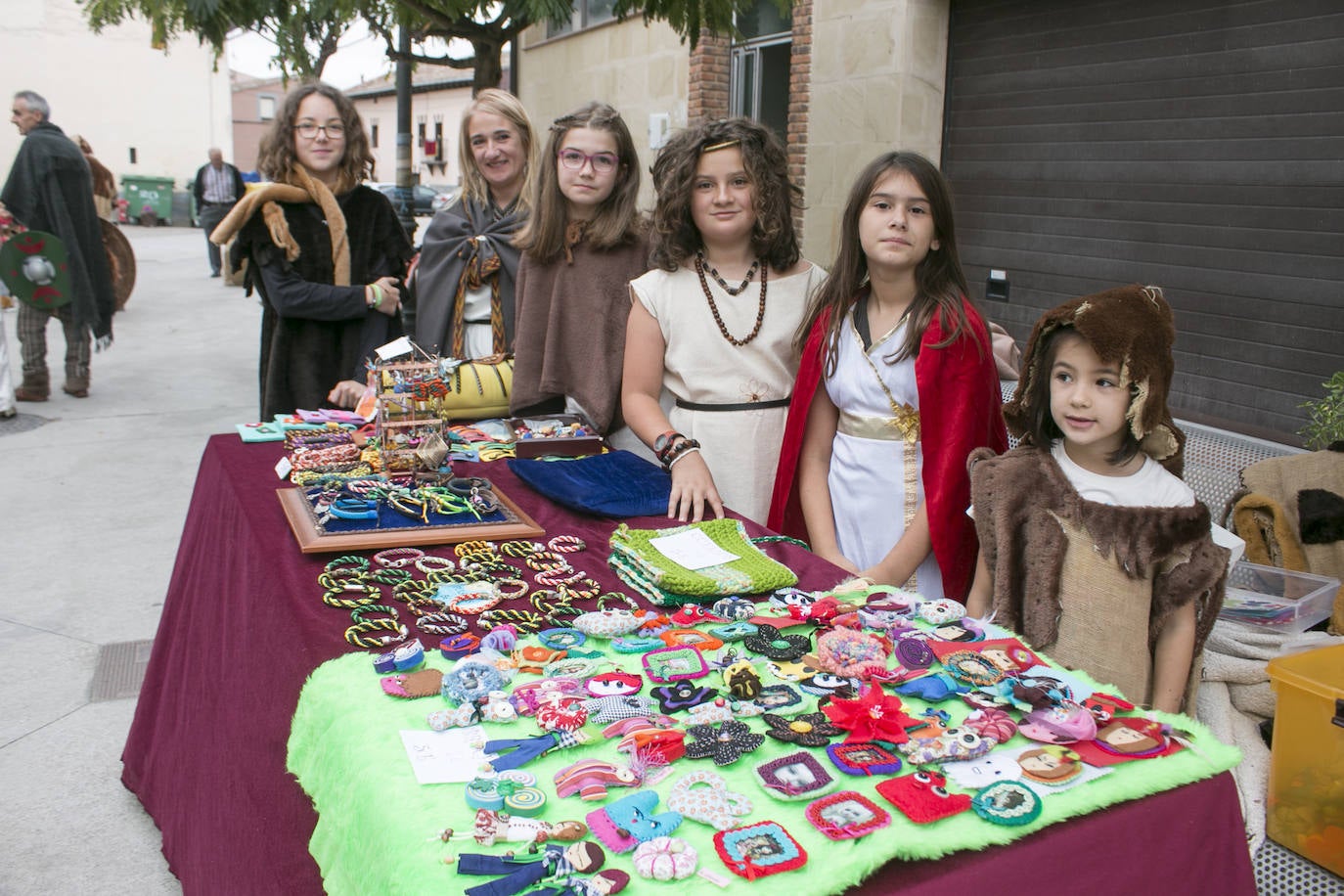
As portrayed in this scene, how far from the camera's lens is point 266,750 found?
1.67 metres

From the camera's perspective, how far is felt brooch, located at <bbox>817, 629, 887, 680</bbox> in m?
1.47

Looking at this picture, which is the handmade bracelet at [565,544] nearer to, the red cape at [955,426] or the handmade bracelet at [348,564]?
the handmade bracelet at [348,564]

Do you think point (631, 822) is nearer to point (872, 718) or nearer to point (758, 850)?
point (758, 850)

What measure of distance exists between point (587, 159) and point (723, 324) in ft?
2.13

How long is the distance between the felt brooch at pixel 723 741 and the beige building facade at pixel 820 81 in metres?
4.89

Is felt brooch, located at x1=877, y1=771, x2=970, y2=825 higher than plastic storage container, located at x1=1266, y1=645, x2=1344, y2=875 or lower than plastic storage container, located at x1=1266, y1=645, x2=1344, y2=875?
higher

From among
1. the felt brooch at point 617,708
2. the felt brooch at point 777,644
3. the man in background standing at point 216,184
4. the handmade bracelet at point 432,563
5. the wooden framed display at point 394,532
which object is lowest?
the felt brooch at point 617,708

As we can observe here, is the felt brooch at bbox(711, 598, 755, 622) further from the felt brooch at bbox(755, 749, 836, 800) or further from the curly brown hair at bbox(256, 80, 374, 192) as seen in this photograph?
the curly brown hair at bbox(256, 80, 374, 192)

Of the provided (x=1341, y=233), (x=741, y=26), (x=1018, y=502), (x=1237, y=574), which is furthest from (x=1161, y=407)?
(x=741, y=26)

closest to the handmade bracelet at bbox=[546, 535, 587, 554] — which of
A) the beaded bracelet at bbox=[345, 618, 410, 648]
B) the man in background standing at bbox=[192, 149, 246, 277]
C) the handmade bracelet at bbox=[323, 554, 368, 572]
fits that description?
the handmade bracelet at bbox=[323, 554, 368, 572]

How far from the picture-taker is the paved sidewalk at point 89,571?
271 centimetres

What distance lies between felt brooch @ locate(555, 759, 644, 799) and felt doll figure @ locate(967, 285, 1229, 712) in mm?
1066

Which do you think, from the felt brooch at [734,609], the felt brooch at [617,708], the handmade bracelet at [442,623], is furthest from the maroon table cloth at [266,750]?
the felt brooch at [617,708]

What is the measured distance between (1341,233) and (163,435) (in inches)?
274
